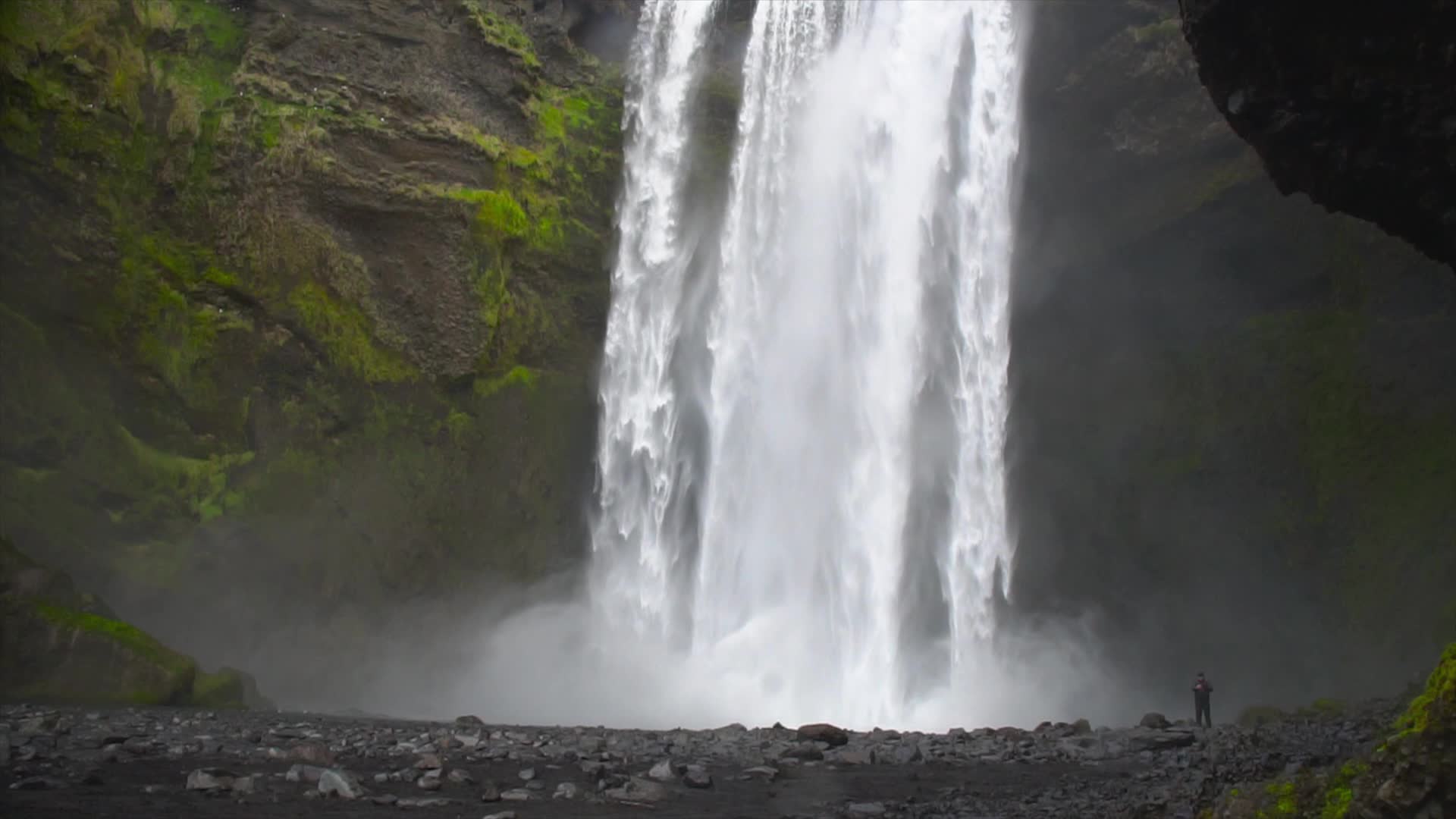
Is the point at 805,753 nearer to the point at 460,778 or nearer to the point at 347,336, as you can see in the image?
the point at 460,778

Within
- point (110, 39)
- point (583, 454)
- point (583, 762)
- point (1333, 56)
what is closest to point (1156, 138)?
point (583, 454)

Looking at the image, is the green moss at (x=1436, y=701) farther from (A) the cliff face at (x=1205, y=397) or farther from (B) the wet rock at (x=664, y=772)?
(A) the cliff face at (x=1205, y=397)

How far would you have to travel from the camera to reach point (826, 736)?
13.6 meters

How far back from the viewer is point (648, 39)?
30062 millimetres

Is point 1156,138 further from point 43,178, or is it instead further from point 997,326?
point 43,178

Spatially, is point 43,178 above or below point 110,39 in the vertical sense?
below

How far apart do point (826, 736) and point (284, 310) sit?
1580 centimetres

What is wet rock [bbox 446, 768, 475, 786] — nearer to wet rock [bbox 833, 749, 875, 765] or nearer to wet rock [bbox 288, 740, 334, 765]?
wet rock [bbox 288, 740, 334, 765]

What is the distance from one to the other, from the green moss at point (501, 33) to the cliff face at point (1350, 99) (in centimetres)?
2071

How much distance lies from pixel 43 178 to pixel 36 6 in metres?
3.45

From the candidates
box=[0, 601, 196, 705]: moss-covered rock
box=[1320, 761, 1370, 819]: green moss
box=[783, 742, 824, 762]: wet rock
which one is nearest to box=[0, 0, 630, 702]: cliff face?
box=[0, 601, 196, 705]: moss-covered rock

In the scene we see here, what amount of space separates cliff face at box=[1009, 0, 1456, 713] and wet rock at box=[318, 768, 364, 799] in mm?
16094

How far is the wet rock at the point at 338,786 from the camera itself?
9086mm

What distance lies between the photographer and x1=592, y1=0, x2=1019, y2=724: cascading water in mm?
22281
